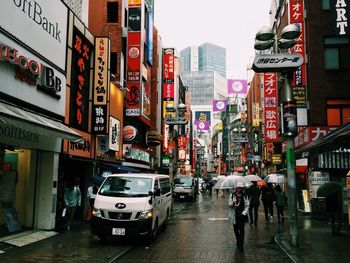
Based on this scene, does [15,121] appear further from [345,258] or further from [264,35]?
[345,258]

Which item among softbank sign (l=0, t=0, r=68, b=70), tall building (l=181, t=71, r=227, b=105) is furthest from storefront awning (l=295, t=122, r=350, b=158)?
tall building (l=181, t=71, r=227, b=105)

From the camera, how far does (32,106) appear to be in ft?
42.5

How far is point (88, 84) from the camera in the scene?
18969mm

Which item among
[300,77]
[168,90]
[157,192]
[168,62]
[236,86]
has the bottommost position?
[157,192]

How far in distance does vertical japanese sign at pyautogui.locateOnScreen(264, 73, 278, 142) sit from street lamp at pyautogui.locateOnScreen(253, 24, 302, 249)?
21590 millimetres

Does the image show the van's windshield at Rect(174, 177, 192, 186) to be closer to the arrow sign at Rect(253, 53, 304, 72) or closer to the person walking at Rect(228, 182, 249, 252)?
the person walking at Rect(228, 182, 249, 252)

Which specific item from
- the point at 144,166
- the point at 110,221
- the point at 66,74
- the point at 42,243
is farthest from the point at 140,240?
A: the point at 144,166

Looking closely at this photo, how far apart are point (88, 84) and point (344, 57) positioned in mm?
16847

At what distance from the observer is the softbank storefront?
11.4 m

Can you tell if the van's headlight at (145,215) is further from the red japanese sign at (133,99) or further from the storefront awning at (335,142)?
the red japanese sign at (133,99)

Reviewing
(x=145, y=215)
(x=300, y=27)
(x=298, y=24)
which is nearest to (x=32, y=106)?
(x=145, y=215)

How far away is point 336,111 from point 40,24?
780 inches

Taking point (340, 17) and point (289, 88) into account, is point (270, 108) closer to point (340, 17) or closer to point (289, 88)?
point (340, 17)

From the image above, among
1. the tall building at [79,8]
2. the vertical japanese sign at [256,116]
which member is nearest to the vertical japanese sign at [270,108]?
the tall building at [79,8]
